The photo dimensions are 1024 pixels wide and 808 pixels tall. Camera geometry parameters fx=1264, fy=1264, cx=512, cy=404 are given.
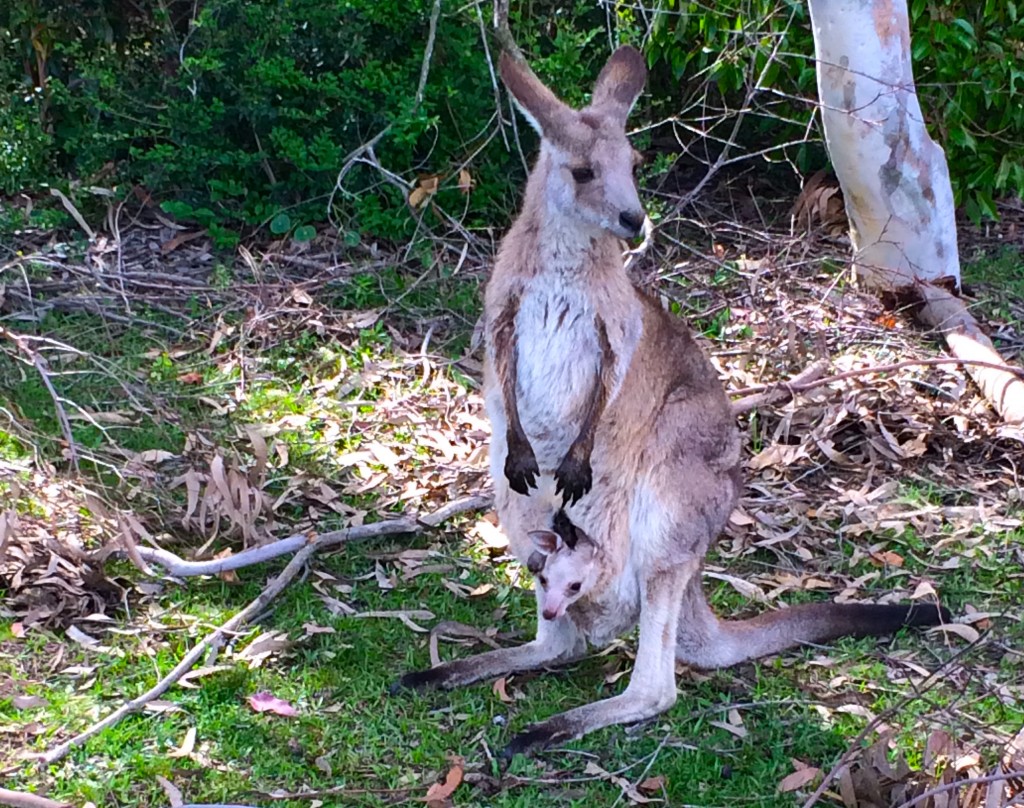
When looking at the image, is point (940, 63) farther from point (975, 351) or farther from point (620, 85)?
point (620, 85)

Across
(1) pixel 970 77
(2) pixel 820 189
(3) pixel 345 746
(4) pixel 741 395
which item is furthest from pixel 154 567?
(1) pixel 970 77

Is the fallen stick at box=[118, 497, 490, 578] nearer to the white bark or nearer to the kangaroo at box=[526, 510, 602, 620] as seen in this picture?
the kangaroo at box=[526, 510, 602, 620]

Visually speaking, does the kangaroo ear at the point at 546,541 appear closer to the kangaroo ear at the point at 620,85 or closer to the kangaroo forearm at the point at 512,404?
the kangaroo forearm at the point at 512,404

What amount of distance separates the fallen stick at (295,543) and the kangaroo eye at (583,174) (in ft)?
4.28

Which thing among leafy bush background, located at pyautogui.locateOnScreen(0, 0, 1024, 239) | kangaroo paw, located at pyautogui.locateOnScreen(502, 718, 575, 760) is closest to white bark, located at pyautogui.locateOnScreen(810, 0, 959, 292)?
leafy bush background, located at pyautogui.locateOnScreen(0, 0, 1024, 239)

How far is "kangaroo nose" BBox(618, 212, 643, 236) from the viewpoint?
9.89ft

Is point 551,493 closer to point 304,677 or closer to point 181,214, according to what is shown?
point 304,677

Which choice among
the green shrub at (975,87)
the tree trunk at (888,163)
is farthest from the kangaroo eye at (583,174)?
the green shrub at (975,87)

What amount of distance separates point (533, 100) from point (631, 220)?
0.41m

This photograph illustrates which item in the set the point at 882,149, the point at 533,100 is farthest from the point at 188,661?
the point at 882,149

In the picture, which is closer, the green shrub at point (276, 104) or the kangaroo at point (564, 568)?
the kangaroo at point (564, 568)

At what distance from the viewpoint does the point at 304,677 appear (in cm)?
318

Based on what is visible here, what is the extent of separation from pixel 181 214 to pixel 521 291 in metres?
2.88

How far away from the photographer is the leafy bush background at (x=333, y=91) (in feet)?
18.0
